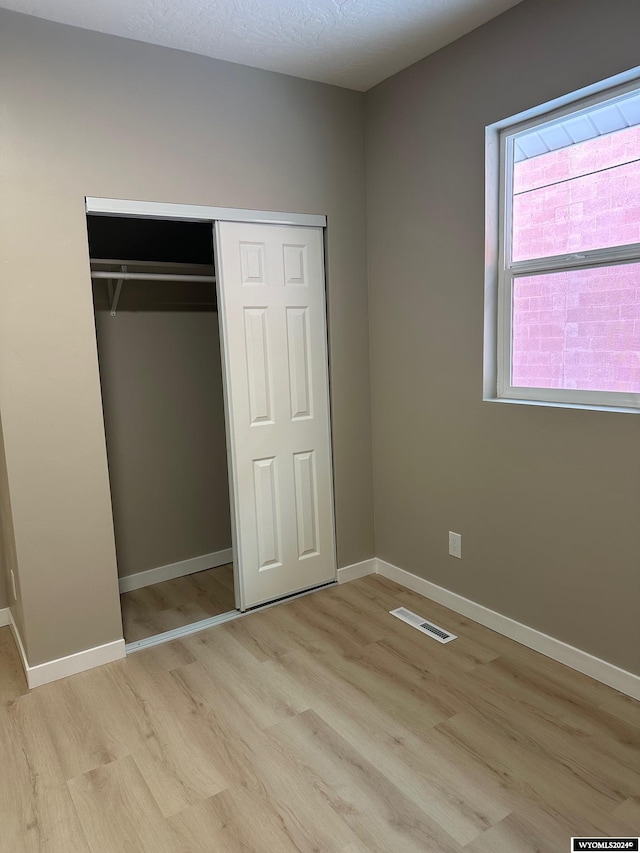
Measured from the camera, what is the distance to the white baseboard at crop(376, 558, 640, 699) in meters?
2.30

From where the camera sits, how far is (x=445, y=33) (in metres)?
2.58

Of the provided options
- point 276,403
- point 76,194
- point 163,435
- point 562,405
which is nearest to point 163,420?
point 163,435

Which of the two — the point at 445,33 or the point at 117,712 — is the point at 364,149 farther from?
the point at 117,712

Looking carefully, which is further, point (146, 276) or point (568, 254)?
point (146, 276)

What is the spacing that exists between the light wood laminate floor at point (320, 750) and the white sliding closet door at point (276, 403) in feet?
1.58

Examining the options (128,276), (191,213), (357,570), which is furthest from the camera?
(357,570)

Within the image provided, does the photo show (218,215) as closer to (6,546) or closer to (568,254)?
(568,254)

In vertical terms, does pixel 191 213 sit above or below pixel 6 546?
above

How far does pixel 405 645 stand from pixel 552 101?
2.30 metres

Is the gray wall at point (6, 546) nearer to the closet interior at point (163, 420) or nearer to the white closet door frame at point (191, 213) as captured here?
the closet interior at point (163, 420)

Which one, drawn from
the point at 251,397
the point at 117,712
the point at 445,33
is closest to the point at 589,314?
the point at 445,33

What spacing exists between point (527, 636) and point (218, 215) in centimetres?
233

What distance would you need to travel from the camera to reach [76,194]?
2.46 meters

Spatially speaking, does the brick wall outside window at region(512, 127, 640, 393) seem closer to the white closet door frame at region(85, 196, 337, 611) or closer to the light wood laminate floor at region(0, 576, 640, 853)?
the white closet door frame at region(85, 196, 337, 611)
